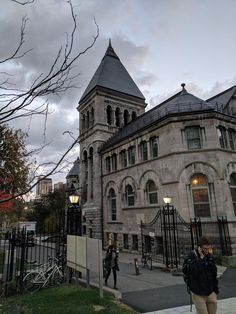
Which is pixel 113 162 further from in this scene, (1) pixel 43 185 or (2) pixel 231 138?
(2) pixel 231 138

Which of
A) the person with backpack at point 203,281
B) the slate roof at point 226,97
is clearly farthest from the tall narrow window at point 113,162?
the person with backpack at point 203,281

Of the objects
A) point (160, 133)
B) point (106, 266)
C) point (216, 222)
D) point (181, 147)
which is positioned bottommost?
point (106, 266)

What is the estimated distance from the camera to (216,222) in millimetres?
18234

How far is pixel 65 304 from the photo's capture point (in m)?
7.53

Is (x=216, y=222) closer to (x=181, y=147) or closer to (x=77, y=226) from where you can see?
(x=181, y=147)

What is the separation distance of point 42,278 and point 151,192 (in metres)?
13.8

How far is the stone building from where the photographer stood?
19.5 m

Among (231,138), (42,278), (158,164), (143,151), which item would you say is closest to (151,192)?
(158,164)

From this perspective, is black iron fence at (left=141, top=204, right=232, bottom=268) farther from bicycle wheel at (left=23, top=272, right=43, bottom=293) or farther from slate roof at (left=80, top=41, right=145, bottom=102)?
slate roof at (left=80, top=41, right=145, bottom=102)

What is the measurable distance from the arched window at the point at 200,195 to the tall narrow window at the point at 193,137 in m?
2.42

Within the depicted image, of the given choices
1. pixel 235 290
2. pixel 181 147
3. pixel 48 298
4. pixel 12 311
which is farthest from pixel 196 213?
pixel 12 311

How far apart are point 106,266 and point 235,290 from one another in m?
5.27

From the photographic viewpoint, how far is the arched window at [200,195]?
19186 millimetres

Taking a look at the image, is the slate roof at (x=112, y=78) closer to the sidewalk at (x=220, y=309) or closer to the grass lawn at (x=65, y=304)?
the grass lawn at (x=65, y=304)
